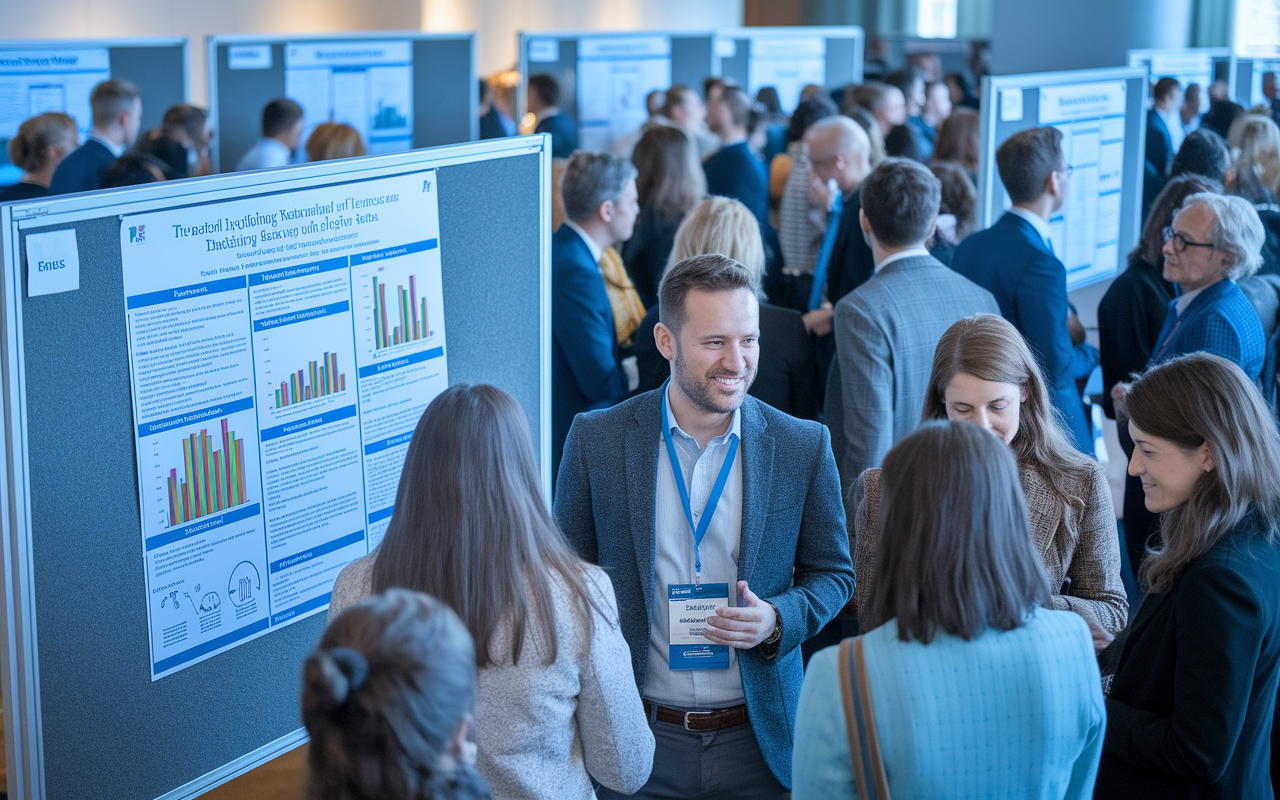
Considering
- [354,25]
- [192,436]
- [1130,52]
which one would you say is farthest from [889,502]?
[354,25]

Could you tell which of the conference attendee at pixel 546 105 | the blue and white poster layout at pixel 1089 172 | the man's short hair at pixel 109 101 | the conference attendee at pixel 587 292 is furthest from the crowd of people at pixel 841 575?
the conference attendee at pixel 546 105

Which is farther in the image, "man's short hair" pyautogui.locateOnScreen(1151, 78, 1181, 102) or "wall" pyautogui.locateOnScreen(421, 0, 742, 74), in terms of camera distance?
"wall" pyautogui.locateOnScreen(421, 0, 742, 74)

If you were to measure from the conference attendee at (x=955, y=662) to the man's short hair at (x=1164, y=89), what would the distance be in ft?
21.1

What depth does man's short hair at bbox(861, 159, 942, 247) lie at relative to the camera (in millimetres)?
3039

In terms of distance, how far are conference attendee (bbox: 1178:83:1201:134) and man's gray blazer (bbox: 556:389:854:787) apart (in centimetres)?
659

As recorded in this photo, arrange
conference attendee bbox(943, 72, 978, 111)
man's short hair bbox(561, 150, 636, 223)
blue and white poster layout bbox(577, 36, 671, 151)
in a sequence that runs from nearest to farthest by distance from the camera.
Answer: man's short hair bbox(561, 150, 636, 223)
blue and white poster layout bbox(577, 36, 671, 151)
conference attendee bbox(943, 72, 978, 111)

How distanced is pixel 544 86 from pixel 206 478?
21.1 feet

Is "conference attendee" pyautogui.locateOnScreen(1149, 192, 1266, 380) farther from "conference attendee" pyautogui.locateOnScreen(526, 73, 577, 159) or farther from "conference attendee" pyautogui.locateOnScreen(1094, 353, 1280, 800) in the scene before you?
Result: "conference attendee" pyautogui.locateOnScreen(526, 73, 577, 159)

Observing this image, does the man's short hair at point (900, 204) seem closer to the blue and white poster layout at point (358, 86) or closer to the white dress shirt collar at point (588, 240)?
the white dress shirt collar at point (588, 240)

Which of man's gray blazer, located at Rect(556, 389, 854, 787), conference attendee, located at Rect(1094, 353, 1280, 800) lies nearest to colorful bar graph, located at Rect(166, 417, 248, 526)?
man's gray blazer, located at Rect(556, 389, 854, 787)

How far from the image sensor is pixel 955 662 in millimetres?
1435

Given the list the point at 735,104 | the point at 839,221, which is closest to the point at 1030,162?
the point at 839,221

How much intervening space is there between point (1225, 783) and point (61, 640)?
5.89ft

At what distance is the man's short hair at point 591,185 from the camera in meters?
3.73
